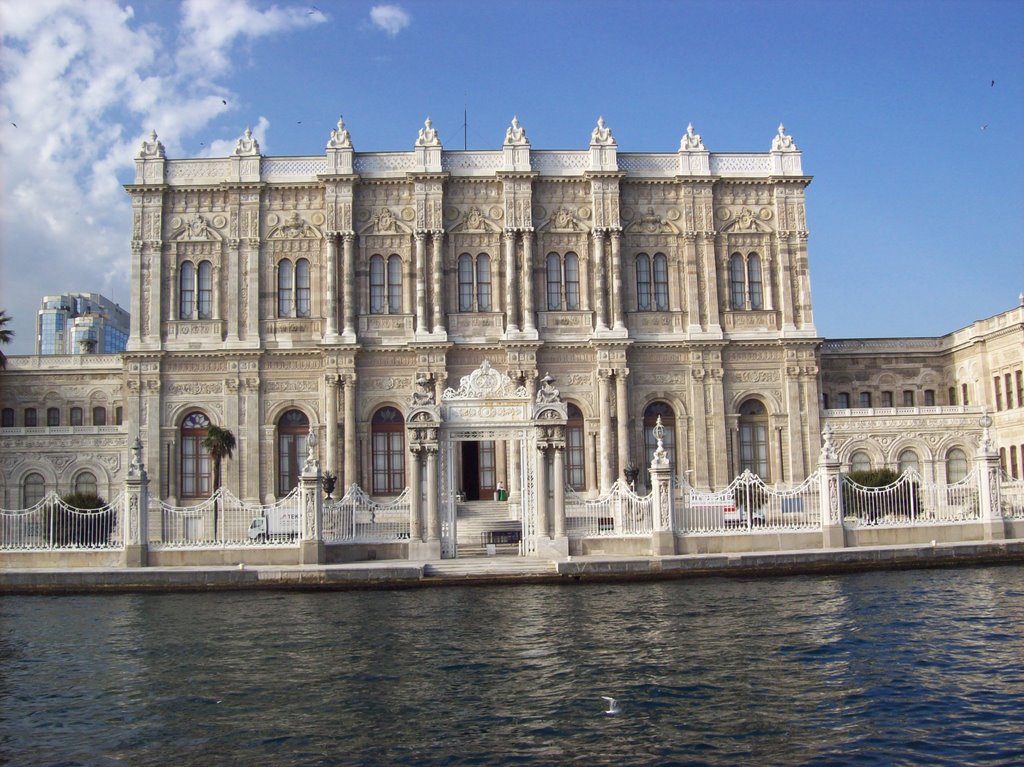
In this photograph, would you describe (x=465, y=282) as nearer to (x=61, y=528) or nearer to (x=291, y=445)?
(x=291, y=445)

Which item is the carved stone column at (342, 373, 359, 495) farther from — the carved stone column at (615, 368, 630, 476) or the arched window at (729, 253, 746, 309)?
the arched window at (729, 253, 746, 309)

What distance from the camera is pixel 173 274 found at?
3619 centimetres

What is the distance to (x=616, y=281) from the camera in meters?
36.0

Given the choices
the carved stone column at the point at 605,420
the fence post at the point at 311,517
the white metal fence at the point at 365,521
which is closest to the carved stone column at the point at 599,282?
the carved stone column at the point at 605,420

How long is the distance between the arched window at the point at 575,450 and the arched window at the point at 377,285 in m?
7.26

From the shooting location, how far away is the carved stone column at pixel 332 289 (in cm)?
3528

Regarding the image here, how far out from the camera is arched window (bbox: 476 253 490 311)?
36344 mm

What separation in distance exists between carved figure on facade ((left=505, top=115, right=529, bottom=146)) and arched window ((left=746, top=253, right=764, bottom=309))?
8.84 m

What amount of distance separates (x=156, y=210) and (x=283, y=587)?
19423mm

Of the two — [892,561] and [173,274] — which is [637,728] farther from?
[173,274]

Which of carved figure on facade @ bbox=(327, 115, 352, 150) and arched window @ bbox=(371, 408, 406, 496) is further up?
carved figure on facade @ bbox=(327, 115, 352, 150)

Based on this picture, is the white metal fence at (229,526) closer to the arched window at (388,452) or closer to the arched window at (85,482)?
A: the arched window at (388,452)

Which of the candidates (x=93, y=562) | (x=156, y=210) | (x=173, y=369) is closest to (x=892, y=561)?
(x=93, y=562)

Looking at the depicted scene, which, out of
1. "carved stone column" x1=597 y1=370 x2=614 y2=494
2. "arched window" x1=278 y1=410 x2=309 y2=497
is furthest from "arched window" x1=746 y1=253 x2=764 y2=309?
"arched window" x1=278 y1=410 x2=309 y2=497
